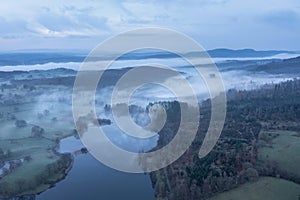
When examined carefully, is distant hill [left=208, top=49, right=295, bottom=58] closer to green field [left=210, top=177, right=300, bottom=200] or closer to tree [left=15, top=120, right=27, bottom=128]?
tree [left=15, top=120, right=27, bottom=128]

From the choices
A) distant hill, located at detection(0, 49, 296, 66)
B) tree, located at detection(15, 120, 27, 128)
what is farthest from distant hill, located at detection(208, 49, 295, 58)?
tree, located at detection(15, 120, 27, 128)

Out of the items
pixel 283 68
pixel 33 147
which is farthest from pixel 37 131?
pixel 283 68

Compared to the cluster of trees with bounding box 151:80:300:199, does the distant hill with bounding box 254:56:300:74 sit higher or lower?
higher

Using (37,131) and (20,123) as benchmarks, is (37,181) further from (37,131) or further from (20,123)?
(20,123)

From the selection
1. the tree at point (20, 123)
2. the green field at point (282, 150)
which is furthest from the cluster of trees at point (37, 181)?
the green field at point (282, 150)

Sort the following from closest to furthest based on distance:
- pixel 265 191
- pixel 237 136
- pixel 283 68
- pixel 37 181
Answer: pixel 265 191 < pixel 37 181 < pixel 237 136 < pixel 283 68

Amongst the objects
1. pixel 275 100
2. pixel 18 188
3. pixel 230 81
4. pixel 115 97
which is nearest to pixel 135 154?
pixel 18 188
